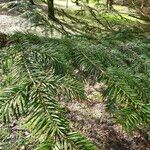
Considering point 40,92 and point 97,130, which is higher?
point 40,92

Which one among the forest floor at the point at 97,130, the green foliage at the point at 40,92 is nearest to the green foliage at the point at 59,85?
the green foliage at the point at 40,92

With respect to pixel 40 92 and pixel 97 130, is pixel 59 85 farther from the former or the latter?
pixel 97 130

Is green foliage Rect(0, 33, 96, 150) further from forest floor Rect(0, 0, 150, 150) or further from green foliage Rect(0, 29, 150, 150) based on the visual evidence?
forest floor Rect(0, 0, 150, 150)

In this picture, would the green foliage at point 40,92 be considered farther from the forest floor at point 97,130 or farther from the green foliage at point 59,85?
the forest floor at point 97,130

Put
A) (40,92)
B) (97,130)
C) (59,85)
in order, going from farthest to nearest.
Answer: (97,130) < (59,85) < (40,92)

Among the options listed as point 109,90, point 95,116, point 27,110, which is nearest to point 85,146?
point 27,110

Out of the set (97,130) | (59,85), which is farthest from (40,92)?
(97,130)

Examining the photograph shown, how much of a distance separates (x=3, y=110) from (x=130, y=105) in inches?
21.2

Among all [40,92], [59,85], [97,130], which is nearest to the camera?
[40,92]

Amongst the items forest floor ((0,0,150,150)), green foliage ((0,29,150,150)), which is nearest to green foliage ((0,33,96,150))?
green foliage ((0,29,150,150))

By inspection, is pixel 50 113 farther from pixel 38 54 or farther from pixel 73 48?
pixel 73 48

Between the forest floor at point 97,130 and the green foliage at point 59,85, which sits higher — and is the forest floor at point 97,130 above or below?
below

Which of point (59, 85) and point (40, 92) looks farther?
point (59, 85)

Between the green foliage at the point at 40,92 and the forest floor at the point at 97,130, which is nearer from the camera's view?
the green foliage at the point at 40,92
